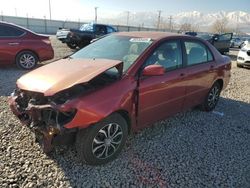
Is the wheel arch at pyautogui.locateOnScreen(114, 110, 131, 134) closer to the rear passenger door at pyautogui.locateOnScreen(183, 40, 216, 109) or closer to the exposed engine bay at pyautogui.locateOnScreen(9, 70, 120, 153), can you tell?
the exposed engine bay at pyautogui.locateOnScreen(9, 70, 120, 153)

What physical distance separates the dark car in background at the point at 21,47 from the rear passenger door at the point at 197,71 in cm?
560

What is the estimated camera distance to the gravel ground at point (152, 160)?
315cm

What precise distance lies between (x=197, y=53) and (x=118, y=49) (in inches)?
66.6

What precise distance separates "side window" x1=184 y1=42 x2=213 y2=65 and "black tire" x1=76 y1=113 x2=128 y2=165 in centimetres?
193

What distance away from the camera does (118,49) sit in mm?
4156

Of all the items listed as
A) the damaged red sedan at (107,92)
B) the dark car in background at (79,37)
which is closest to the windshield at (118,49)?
the damaged red sedan at (107,92)

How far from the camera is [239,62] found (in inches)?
501

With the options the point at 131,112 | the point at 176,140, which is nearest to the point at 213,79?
the point at 176,140

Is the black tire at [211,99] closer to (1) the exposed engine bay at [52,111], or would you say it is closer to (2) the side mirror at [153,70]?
(2) the side mirror at [153,70]

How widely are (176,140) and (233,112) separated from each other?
2.29m

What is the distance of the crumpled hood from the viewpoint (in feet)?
10.2

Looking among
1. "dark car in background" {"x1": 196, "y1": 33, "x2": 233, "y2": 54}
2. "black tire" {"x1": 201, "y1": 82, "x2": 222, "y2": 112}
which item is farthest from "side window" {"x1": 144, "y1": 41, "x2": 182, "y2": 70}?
"dark car in background" {"x1": 196, "y1": 33, "x2": 233, "y2": 54}

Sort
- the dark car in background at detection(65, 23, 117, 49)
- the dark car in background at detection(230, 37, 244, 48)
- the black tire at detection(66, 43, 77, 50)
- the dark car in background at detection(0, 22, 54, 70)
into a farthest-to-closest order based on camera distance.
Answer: the dark car in background at detection(230, 37, 244, 48) < the black tire at detection(66, 43, 77, 50) < the dark car in background at detection(65, 23, 117, 49) < the dark car in background at detection(0, 22, 54, 70)

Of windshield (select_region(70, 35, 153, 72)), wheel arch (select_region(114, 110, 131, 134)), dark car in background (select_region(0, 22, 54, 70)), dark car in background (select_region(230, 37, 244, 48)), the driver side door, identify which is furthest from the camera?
dark car in background (select_region(230, 37, 244, 48))
